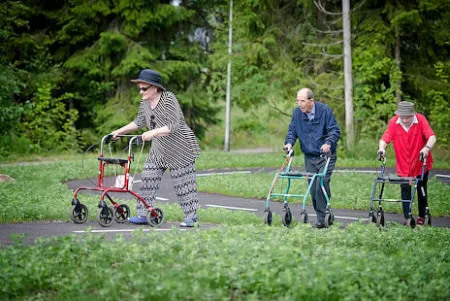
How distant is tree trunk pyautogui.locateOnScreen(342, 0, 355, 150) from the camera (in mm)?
30719

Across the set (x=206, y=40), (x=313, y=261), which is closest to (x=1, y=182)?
(x=313, y=261)

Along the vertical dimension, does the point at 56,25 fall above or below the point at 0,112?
above

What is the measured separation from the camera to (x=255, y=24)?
36.2 metres

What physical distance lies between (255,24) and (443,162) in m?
10.5

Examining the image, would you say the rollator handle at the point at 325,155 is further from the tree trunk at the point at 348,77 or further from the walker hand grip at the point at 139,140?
the tree trunk at the point at 348,77

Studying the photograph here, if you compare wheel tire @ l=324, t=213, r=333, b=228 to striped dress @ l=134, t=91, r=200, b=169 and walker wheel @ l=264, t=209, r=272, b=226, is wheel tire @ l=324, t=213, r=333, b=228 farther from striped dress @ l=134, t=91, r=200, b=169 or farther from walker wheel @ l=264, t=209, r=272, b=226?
Answer: striped dress @ l=134, t=91, r=200, b=169

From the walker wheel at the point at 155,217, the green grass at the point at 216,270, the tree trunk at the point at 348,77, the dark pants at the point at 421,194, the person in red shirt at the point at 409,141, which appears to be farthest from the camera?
the tree trunk at the point at 348,77

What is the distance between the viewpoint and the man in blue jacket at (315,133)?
13531 millimetres

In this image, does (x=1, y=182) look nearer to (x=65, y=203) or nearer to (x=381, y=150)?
(x=65, y=203)

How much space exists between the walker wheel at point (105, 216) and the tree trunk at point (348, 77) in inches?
765

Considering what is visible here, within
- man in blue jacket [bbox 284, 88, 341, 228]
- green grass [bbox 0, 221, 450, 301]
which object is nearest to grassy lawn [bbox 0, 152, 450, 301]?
green grass [bbox 0, 221, 450, 301]

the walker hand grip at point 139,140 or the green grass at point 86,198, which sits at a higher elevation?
the walker hand grip at point 139,140

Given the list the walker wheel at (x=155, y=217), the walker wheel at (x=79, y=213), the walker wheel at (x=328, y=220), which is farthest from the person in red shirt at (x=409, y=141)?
the walker wheel at (x=79, y=213)

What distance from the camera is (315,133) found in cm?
1362
